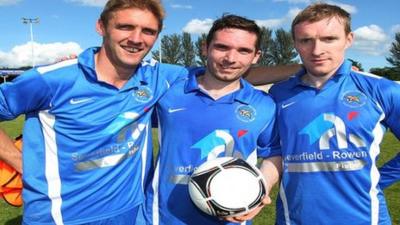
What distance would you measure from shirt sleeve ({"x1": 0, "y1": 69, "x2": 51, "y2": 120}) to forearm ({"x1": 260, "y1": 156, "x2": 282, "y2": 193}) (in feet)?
5.08

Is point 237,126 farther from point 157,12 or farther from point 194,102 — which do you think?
point 157,12

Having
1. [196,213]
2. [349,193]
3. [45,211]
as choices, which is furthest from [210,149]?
[45,211]

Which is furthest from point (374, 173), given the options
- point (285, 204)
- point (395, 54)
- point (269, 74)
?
point (395, 54)

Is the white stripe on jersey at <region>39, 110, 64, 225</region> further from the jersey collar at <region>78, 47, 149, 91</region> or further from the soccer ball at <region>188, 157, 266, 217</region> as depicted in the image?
the soccer ball at <region>188, 157, 266, 217</region>

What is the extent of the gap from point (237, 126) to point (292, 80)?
1.90ft

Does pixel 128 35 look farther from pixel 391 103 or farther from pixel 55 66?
pixel 391 103

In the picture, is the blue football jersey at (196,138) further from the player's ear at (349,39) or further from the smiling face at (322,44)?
the player's ear at (349,39)

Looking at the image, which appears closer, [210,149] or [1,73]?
[210,149]

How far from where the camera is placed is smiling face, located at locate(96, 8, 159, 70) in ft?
9.57

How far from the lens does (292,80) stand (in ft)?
10.4

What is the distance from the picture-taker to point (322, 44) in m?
2.82

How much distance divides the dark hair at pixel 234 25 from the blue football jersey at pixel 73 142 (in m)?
0.77

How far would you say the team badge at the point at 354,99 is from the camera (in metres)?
2.82

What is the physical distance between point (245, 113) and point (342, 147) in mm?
672
